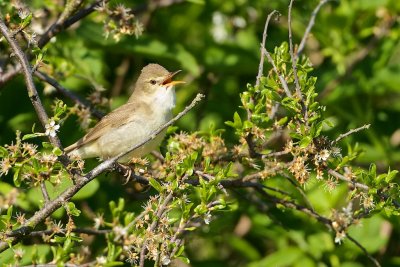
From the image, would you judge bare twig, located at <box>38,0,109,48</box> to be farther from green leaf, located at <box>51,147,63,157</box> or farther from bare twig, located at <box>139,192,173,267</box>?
bare twig, located at <box>139,192,173,267</box>

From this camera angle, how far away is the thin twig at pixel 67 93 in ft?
15.5

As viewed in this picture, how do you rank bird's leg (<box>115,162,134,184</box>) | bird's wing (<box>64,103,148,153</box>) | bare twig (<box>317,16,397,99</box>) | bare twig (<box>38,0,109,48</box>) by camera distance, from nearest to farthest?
bird's leg (<box>115,162,134,184</box>) < bare twig (<box>38,0,109,48</box>) < bird's wing (<box>64,103,148,153</box>) < bare twig (<box>317,16,397,99</box>)

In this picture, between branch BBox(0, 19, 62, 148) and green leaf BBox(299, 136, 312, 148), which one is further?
green leaf BBox(299, 136, 312, 148)

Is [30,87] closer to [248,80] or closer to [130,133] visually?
[130,133]

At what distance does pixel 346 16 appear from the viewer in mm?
5941

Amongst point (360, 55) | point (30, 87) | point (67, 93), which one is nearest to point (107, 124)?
point (67, 93)

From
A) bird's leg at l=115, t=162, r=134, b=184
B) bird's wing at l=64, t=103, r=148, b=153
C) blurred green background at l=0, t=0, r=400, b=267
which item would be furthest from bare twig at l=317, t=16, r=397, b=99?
bird's leg at l=115, t=162, r=134, b=184

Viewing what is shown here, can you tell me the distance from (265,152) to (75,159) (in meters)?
1.24

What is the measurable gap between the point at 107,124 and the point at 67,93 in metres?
0.34

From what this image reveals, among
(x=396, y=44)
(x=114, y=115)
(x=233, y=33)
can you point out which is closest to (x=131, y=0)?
(x=233, y=33)

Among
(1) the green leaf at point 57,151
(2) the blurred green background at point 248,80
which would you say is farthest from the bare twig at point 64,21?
(1) the green leaf at point 57,151

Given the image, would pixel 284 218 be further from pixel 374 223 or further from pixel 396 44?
pixel 396 44

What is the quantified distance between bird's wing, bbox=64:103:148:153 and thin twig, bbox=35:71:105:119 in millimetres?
81

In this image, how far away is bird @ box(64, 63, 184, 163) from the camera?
198 inches
